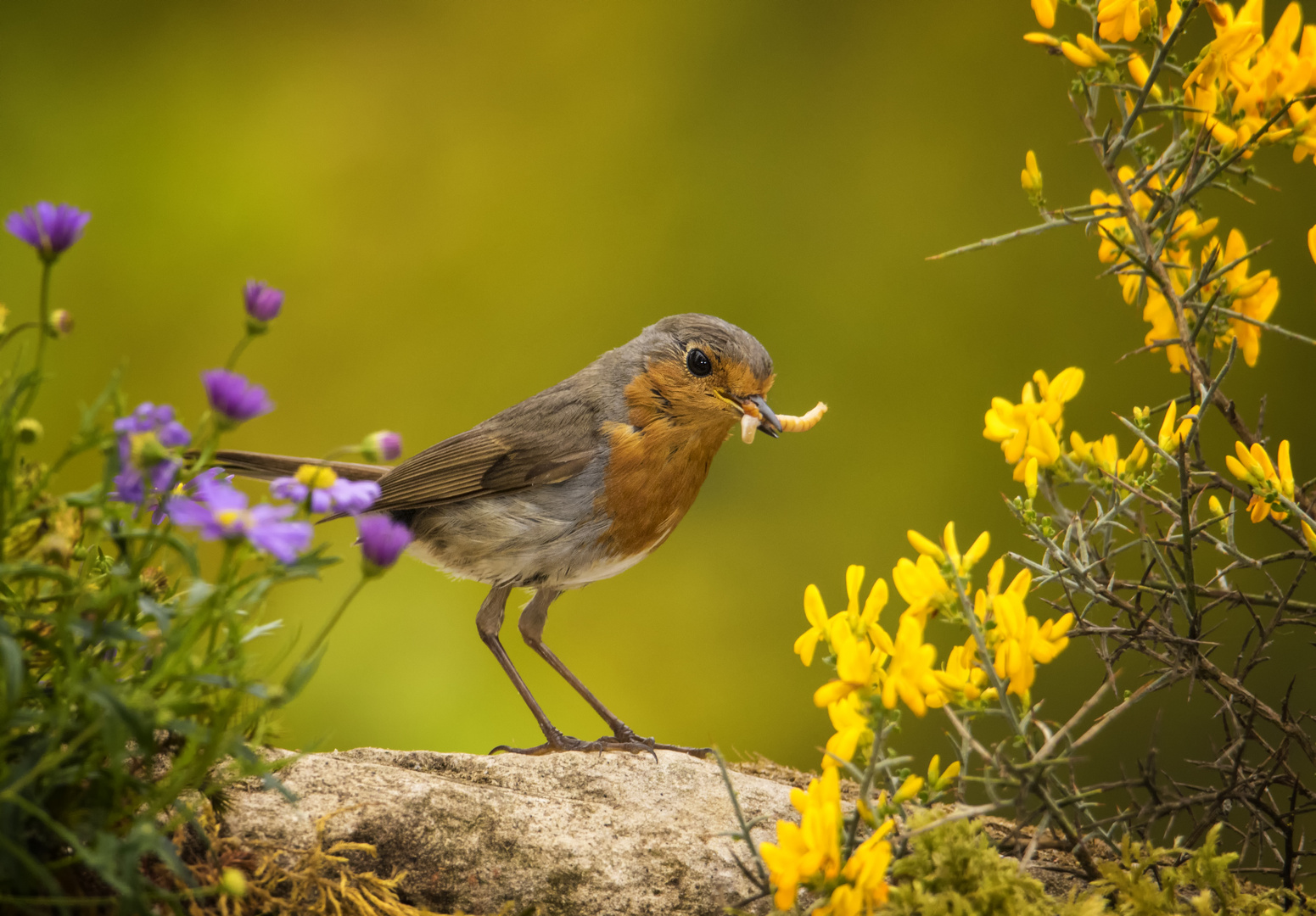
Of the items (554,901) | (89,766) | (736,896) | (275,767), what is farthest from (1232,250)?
(89,766)

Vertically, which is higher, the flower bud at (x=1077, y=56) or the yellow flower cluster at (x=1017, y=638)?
the flower bud at (x=1077, y=56)

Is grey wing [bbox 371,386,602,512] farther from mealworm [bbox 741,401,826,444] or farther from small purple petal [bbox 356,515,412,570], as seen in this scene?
small purple petal [bbox 356,515,412,570]

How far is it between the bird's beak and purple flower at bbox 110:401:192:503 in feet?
5.56

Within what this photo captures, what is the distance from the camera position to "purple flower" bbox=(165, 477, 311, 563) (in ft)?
4.27

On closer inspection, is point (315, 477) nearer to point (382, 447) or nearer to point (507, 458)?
point (382, 447)

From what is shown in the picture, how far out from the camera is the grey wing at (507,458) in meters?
3.18

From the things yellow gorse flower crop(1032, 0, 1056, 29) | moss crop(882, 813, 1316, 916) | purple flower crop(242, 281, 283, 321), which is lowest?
moss crop(882, 813, 1316, 916)

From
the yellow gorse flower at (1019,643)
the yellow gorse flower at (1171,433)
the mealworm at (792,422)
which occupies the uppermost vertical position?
the mealworm at (792,422)

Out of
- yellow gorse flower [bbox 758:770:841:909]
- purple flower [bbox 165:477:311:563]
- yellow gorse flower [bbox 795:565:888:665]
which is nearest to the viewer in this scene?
purple flower [bbox 165:477:311:563]

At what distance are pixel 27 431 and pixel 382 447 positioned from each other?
1.44 feet

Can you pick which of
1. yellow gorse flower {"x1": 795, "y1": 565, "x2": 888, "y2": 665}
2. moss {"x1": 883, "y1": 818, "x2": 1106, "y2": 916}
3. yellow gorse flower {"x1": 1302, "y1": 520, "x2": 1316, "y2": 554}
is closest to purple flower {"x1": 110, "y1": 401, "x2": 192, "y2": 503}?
yellow gorse flower {"x1": 795, "y1": 565, "x2": 888, "y2": 665}

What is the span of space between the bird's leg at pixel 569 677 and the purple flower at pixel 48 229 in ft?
6.54

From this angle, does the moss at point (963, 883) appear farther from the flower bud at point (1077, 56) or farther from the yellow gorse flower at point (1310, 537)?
the flower bud at point (1077, 56)

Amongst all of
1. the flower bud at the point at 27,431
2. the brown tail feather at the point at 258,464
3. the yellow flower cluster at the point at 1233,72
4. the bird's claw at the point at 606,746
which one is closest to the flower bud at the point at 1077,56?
the yellow flower cluster at the point at 1233,72
